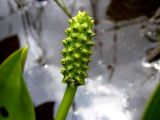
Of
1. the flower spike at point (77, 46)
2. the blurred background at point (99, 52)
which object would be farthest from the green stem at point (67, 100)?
the blurred background at point (99, 52)

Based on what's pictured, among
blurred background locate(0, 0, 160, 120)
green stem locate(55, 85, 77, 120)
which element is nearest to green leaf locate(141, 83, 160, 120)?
green stem locate(55, 85, 77, 120)

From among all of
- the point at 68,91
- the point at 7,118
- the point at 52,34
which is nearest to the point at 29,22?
the point at 52,34

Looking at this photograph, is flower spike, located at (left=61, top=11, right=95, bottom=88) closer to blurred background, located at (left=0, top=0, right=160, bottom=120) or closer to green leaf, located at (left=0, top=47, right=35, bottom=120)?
green leaf, located at (left=0, top=47, right=35, bottom=120)

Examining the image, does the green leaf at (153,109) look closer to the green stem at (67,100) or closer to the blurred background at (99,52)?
the green stem at (67,100)

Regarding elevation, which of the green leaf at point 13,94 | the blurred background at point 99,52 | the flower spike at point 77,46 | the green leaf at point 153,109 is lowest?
the blurred background at point 99,52

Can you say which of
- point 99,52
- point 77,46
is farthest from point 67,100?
point 99,52

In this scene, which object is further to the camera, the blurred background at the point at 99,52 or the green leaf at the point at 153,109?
the blurred background at the point at 99,52

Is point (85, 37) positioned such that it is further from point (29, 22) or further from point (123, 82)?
point (29, 22)
